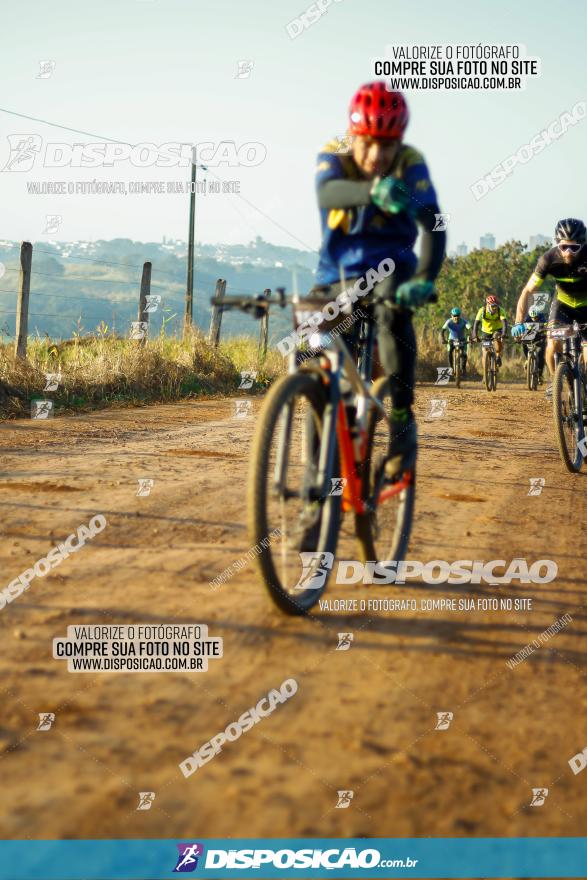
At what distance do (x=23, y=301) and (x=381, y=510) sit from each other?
11.2 metres

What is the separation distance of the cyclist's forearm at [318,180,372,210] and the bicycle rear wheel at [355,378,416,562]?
0.77m

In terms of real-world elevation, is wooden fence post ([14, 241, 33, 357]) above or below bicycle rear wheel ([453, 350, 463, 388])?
above

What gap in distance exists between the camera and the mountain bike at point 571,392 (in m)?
7.52

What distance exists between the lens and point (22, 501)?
5129 mm

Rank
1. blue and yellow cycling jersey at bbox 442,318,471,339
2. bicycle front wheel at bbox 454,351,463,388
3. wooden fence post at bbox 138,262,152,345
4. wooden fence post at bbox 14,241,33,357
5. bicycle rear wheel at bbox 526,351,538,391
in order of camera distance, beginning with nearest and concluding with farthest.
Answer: wooden fence post at bbox 14,241,33,357 → wooden fence post at bbox 138,262,152,345 → bicycle rear wheel at bbox 526,351,538,391 → bicycle front wheel at bbox 454,351,463,388 → blue and yellow cycling jersey at bbox 442,318,471,339

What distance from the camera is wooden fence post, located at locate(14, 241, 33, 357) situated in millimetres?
13414

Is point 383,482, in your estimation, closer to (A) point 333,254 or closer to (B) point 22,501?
(A) point 333,254

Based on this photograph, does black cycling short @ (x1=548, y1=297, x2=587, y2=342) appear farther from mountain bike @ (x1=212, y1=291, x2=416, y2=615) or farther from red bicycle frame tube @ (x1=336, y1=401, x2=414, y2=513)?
red bicycle frame tube @ (x1=336, y1=401, x2=414, y2=513)

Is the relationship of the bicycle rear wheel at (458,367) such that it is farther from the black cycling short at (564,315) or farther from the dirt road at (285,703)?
the dirt road at (285,703)

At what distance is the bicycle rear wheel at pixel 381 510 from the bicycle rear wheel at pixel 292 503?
1.02 ft

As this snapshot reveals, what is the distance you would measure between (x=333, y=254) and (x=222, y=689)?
1.94 m

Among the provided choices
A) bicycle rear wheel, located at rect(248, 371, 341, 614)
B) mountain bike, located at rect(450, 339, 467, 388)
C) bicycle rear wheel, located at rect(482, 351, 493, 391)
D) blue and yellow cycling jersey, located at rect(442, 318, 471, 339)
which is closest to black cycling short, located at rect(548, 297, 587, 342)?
bicycle rear wheel, located at rect(248, 371, 341, 614)

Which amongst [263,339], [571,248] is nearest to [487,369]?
[263,339]

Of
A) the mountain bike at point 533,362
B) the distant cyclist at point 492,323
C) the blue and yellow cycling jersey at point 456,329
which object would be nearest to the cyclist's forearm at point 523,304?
the mountain bike at point 533,362
